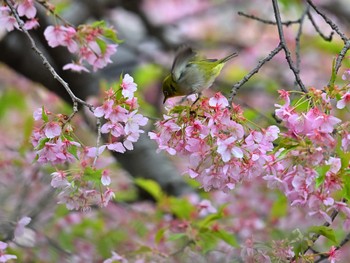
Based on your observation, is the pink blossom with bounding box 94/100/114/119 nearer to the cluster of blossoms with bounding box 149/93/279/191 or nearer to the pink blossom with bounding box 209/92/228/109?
the cluster of blossoms with bounding box 149/93/279/191

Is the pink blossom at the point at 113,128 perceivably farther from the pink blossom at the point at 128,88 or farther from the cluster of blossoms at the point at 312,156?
the cluster of blossoms at the point at 312,156

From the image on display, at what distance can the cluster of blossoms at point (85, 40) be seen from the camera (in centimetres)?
185

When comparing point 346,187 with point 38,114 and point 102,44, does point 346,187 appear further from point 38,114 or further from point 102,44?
point 102,44

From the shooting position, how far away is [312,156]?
132 cm

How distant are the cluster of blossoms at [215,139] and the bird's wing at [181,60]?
0.16 meters

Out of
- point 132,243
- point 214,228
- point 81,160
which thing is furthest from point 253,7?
point 81,160

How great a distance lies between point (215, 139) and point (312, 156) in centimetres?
22

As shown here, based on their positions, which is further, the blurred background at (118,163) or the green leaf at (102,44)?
the blurred background at (118,163)

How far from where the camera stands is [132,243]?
2607mm

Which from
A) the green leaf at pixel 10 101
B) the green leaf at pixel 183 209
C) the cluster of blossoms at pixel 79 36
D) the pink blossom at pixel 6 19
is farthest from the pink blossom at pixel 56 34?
the green leaf at pixel 10 101

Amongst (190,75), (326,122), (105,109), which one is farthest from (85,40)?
(326,122)

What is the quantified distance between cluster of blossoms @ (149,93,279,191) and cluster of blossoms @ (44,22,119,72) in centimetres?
50

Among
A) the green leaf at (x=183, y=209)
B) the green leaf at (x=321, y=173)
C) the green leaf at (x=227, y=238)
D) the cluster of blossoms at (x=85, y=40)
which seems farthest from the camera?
the green leaf at (x=183, y=209)

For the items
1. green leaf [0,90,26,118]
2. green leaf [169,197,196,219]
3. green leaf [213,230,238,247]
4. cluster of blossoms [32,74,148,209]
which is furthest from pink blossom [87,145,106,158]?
green leaf [0,90,26,118]
